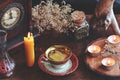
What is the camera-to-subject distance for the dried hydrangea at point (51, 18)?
1.55 metres

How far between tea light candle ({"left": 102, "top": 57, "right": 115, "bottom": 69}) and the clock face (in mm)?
445

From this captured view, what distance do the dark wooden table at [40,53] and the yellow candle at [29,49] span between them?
0.09ft

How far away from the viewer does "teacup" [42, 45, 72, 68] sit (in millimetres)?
1380

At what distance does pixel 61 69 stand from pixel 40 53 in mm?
164

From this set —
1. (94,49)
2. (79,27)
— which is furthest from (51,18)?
(94,49)

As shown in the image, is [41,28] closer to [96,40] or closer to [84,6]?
[96,40]

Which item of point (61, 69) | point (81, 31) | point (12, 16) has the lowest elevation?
point (61, 69)

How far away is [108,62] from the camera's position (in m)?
1.43

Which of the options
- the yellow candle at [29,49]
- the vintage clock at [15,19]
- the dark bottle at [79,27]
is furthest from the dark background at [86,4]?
the yellow candle at [29,49]

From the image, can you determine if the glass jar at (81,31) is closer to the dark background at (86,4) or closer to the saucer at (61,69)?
the saucer at (61,69)

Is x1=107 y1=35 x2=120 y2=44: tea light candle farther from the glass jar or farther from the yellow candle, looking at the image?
the yellow candle

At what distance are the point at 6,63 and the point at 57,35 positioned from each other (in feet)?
1.07

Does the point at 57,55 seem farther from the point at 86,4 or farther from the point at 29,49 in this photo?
the point at 86,4

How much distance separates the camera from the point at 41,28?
156cm
